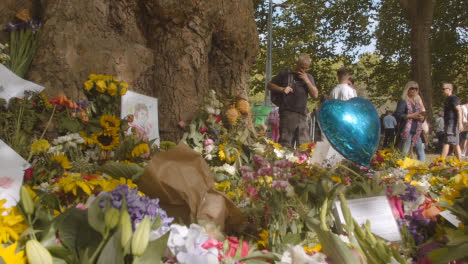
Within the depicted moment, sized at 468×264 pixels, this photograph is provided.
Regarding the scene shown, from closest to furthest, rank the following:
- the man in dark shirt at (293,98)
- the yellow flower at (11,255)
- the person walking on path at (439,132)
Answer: the yellow flower at (11,255)
the man in dark shirt at (293,98)
the person walking on path at (439,132)

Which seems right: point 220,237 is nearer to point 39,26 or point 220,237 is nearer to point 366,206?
point 366,206

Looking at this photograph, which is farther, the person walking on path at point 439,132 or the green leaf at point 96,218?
the person walking on path at point 439,132

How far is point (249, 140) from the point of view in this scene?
299 centimetres

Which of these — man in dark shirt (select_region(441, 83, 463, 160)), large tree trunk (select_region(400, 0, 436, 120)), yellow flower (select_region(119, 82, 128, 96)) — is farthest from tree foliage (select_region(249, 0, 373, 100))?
yellow flower (select_region(119, 82, 128, 96))

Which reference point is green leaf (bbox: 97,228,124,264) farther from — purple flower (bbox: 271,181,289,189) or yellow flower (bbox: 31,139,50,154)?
yellow flower (bbox: 31,139,50,154)

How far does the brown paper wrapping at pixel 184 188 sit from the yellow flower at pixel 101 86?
1.08m

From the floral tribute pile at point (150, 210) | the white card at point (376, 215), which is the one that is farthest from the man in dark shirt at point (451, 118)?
the white card at point (376, 215)

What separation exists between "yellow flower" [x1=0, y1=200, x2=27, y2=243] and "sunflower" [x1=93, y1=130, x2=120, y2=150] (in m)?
1.18

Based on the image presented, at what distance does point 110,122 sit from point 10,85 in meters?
0.51

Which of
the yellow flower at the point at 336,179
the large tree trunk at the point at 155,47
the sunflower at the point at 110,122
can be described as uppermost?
the large tree trunk at the point at 155,47

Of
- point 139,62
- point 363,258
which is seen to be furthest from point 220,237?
point 139,62

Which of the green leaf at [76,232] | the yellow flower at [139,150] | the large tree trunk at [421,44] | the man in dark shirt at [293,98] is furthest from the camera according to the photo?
the large tree trunk at [421,44]

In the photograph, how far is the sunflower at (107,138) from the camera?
1.91m

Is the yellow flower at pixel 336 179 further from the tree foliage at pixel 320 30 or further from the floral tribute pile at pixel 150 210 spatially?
the tree foliage at pixel 320 30
